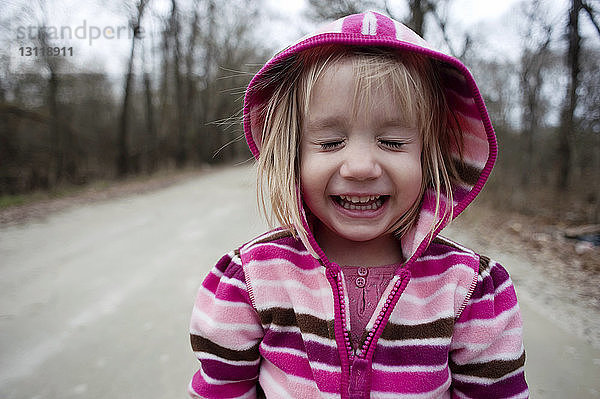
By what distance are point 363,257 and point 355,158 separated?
1.13 ft

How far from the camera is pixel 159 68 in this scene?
17781mm

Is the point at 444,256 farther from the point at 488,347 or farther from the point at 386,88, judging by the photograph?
the point at 386,88

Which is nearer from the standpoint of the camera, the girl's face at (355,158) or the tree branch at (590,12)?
the girl's face at (355,158)

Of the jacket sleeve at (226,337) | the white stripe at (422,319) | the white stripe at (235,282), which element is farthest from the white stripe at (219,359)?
the white stripe at (422,319)

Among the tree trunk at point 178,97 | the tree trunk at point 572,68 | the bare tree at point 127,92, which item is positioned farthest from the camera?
the tree trunk at point 178,97

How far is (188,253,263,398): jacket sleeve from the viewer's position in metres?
1.15

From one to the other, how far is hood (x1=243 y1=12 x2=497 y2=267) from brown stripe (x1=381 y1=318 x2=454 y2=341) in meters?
0.17

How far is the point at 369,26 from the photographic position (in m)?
1.05

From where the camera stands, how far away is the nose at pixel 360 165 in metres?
1.00

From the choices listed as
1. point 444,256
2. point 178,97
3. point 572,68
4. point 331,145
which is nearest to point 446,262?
point 444,256

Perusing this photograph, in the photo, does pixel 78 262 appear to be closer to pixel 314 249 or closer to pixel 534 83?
pixel 314 249

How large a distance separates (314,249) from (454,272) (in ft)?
1.31

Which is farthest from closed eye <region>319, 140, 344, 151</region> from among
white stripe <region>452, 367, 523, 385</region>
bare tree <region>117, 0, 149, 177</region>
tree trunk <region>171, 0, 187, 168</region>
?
tree trunk <region>171, 0, 187, 168</region>

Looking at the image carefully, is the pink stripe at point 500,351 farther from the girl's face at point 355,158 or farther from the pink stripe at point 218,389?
the pink stripe at point 218,389
